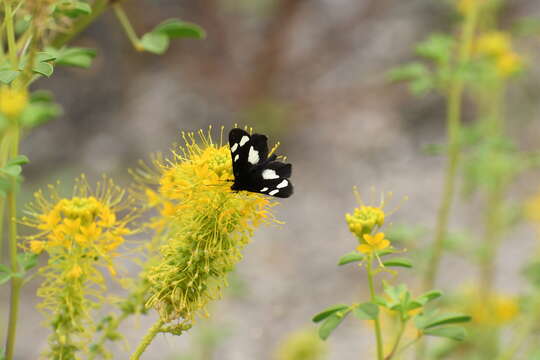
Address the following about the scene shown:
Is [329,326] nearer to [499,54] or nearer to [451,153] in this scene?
[451,153]

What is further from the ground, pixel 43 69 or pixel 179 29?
pixel 179 29

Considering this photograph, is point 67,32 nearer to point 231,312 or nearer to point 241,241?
point 241,241

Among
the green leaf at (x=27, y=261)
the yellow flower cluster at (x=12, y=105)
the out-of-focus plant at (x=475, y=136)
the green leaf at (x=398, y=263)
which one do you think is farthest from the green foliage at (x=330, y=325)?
the out-of-focus plant at (x=475, y=136)

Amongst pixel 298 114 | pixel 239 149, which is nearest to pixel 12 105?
pixel 239 149

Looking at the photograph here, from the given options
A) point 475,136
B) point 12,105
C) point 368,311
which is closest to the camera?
point 12,105

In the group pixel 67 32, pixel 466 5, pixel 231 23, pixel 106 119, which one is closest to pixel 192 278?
pixel 67 32

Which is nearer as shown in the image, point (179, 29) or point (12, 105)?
point (12, 105)
